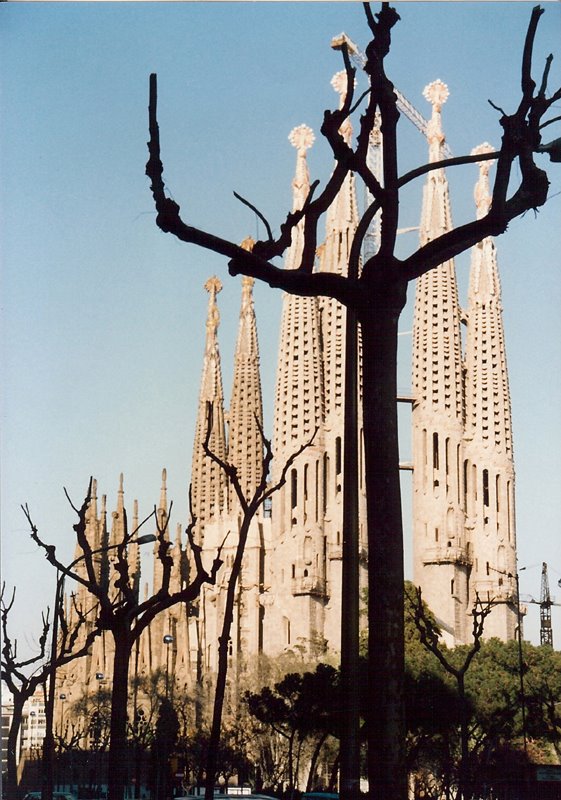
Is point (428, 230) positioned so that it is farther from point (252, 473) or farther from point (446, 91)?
point (252, 473)

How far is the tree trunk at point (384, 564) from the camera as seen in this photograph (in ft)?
27.8

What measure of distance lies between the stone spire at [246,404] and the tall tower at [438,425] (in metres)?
9.50

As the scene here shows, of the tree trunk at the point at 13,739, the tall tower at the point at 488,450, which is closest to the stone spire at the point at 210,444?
the tall tower at the point at 488,450

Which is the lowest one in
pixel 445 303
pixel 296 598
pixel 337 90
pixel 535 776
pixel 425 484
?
pixel 535 776

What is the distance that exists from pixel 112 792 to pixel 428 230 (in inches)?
2226

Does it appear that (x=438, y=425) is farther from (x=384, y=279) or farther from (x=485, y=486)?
(x=384, y=279)

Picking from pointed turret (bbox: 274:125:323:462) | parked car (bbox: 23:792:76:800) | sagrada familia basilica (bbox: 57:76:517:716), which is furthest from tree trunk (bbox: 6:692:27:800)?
pointed turret (bbox: 274:125:323:462)

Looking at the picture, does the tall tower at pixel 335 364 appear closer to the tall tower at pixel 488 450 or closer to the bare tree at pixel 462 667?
the tall tower at pixel 488 450

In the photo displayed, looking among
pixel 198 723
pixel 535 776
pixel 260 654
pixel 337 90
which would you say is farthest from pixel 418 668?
pixel 337 90

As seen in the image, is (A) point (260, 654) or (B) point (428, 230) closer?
(A) point (260, 654)

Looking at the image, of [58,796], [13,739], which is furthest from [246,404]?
[58,796]

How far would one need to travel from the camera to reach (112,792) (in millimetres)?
18844

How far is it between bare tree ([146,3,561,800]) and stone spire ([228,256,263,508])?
6338 centimetres

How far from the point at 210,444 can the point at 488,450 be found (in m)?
18.3
